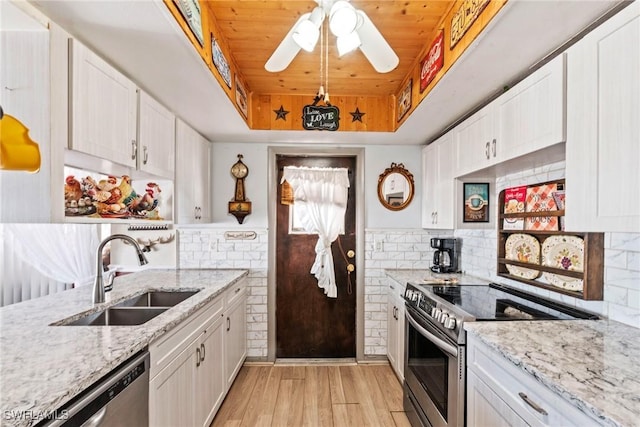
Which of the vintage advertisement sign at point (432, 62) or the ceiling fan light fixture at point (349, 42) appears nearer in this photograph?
the ceiling fan light fixture at point (349, 42)

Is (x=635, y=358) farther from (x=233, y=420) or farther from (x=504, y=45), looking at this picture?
(x=233, y=420)

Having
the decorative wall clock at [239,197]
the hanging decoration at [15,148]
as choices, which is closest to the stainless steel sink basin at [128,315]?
the hanging decoration at [15,148]

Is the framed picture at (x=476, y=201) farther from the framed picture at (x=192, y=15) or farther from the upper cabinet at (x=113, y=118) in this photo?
the upper cabinet at (x=113, y=118)

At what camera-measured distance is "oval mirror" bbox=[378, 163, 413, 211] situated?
10.4 ft

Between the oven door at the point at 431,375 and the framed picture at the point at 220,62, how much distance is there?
1931mm

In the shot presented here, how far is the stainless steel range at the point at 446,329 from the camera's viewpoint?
1.51m

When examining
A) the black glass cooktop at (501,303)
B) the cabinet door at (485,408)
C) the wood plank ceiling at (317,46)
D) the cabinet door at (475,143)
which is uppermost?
the wood plank ceiling at (317,46)

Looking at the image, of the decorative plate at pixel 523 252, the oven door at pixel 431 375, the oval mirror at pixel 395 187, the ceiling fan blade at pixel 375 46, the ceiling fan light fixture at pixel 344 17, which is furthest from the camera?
the oval mirror at pixel 395 187

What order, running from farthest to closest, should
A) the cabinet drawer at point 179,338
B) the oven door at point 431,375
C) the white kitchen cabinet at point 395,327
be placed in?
1. the white kitchen cabinet at point 395,327
2. the oven door at point 431,375
3. the cabinet drawer at point 179,338

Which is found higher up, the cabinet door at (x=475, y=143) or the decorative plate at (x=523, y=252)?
the cabinet door at (x=475, y=143)

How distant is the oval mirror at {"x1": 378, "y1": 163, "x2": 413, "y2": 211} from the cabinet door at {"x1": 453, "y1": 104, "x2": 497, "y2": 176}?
2.74 feet

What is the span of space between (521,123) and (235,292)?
2.35 m

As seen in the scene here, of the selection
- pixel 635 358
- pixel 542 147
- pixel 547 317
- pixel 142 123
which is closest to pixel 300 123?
pixel 142 123

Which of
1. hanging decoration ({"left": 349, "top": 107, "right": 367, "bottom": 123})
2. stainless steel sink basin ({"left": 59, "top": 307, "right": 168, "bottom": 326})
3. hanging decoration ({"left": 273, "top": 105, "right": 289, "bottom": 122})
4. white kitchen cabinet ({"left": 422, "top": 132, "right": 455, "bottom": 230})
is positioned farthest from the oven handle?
hanging decoration ({"left": 273, "top": 105, "right": 289, "bottom": 122})
